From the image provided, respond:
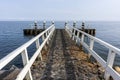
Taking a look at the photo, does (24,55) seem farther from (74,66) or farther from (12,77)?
(74,66)

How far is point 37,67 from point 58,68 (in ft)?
2.89

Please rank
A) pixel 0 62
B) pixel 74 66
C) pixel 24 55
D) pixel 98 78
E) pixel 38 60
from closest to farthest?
pixel 0 62 → pixel 24 55 → pixel 98 78 → pixel 74 66 → pixel 38 60

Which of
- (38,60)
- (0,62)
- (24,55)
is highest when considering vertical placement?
(0,62)

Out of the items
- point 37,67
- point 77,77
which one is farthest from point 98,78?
point 37,67

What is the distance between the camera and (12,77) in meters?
5.33

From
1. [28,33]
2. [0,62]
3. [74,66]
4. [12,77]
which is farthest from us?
[28,33]

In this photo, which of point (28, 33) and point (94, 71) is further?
point (28, 33)

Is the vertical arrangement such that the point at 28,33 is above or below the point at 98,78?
below

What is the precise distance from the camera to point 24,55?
4820 mm

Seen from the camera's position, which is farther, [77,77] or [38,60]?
[38,60]

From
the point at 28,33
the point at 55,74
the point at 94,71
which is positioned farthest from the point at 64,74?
the point at 28,33

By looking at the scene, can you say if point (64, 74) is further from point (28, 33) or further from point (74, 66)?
point (28, 33)

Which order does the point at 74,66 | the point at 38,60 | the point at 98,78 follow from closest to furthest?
the point at 98,78, the point at 74,66, the point at 38,60

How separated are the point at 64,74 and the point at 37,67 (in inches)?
56.0
